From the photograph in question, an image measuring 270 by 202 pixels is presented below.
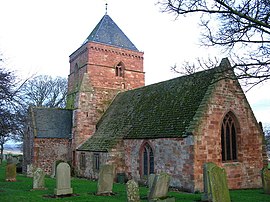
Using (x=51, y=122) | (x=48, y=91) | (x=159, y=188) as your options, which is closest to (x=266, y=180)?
(x=159, y=188)

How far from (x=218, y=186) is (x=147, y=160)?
34.2 ft

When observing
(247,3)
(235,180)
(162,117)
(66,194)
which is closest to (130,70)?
(162,117)

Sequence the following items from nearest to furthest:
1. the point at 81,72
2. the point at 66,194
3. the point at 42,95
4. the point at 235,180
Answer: the point at 66,194 → the point at 235,180 → the point at 81,72 → the point at 42,95

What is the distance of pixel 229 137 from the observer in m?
18.2

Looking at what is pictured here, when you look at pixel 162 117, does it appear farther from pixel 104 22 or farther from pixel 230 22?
pixel 104 22

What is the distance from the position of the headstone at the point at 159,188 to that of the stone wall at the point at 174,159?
15.6 feet

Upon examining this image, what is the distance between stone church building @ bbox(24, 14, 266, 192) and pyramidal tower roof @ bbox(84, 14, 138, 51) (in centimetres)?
12

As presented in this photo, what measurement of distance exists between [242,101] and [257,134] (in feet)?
7.69

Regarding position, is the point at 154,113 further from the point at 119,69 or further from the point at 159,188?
the point at 119,69

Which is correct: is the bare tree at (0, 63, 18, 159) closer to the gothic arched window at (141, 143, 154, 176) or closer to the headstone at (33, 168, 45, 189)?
the headstone at (33, 168, 45, 189)

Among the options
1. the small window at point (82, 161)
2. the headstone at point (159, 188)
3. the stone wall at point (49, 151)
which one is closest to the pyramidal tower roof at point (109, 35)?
the stone wall at point (49, 151)

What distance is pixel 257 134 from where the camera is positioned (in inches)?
752

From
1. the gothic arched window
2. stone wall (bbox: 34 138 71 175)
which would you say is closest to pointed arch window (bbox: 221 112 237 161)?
the gothic arched window

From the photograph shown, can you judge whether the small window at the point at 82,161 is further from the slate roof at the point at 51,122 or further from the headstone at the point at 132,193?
the headstone at the point at 132,193
